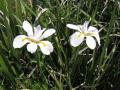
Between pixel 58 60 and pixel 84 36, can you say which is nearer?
pixel 84 36

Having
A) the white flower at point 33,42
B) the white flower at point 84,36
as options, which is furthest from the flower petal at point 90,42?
the white flower at point 33,42

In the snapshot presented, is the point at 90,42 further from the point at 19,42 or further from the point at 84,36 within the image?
the point at 19,42

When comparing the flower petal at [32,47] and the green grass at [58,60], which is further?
the green grass at [58,60]

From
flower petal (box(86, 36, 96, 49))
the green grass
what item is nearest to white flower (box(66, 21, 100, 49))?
flower petal (box(86, 36, 96, 49))

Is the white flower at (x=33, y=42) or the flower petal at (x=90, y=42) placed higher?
the white flower at (x=33, y=42)

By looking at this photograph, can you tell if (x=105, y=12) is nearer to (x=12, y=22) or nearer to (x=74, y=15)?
(x=74, y=15)

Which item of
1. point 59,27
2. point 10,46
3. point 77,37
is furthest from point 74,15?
point 77,37

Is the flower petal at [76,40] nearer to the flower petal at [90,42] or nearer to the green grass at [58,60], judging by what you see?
the flower petal at [90,42]

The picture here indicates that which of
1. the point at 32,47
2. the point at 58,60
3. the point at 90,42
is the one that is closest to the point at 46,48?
the point at 32,47

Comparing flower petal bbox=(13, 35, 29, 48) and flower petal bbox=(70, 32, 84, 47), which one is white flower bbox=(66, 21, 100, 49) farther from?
flower petal bbox=(13, 35, 29, 48)
